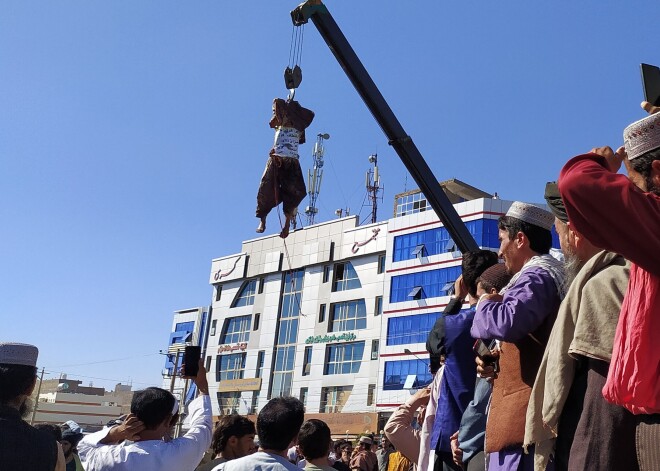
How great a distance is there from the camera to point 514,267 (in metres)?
3.76

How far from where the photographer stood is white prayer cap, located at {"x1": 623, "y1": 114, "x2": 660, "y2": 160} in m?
2.02

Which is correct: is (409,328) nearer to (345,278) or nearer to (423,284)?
(423,284)

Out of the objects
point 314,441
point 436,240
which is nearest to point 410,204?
point 436,240

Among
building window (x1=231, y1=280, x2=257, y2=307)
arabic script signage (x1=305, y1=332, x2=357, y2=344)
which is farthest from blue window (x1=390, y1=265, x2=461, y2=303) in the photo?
building window (x1=231, y1=280, x2=257, y2=307)

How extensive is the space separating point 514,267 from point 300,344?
156 ft

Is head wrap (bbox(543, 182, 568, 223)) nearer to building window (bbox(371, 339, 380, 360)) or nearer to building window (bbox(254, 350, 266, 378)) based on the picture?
building window (bbox(371, 339, 380, 360))

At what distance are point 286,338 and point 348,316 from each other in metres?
6.56

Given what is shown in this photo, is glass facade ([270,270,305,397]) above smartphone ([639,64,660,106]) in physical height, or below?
above

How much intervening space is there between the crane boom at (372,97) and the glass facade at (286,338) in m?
41.6

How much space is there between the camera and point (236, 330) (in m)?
57.1

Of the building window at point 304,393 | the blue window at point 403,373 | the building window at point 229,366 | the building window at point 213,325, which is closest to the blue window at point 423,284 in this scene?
the blue window at point 403,373

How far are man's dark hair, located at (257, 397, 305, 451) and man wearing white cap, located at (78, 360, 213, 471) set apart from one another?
50 cm

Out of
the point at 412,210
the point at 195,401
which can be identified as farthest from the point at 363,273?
the point at 195,401

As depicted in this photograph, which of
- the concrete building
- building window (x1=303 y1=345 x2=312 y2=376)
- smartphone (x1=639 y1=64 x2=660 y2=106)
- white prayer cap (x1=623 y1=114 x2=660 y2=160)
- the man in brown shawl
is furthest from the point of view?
building window (x1=303 y1=345 x2=312 y2=376)
